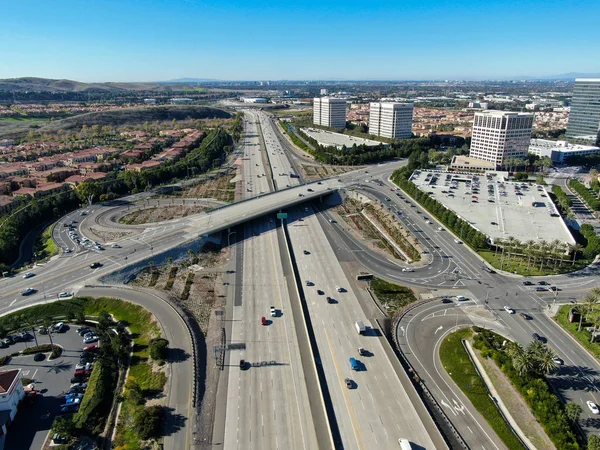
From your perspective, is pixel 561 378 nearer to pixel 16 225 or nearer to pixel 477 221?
pixel 477 221

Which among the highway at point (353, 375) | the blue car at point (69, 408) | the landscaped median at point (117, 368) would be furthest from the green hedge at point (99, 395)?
the highway at point (353, 375)

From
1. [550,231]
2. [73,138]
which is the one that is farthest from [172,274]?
[73,138]

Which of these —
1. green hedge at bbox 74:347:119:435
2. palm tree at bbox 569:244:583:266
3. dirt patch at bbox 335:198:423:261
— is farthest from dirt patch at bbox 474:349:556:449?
green hedge at bbox 74:347:119:435

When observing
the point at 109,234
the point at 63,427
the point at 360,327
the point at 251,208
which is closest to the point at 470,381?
the point at 360,327

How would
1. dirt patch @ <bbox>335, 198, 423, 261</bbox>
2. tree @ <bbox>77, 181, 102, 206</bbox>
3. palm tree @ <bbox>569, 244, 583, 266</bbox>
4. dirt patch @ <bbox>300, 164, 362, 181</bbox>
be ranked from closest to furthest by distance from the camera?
palm tree @ <bbox>569, 244, 583, 266</bbox> < dirt patch @ <bbox>335, 198, 423, 261</bbox> < tree @ <bbox>77, 181, 102, 206</bbox> < dirt patch @ <bbox>300, 164, 362, 181</bbox>

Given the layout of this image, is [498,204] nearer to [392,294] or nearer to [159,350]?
[392,294]

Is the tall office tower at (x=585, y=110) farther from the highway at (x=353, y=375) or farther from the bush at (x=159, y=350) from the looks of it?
the bush at (x=159, y=350)

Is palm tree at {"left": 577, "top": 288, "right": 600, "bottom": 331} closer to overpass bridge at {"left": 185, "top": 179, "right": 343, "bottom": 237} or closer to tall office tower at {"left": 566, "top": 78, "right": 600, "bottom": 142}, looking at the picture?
overpass bridge at {"left": 185, "top": 179, "right": 343, "bottom": 237}

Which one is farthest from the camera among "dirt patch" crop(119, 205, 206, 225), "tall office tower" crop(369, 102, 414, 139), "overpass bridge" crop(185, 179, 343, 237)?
"tall office tower" crop(369, 102, 414, 139)
